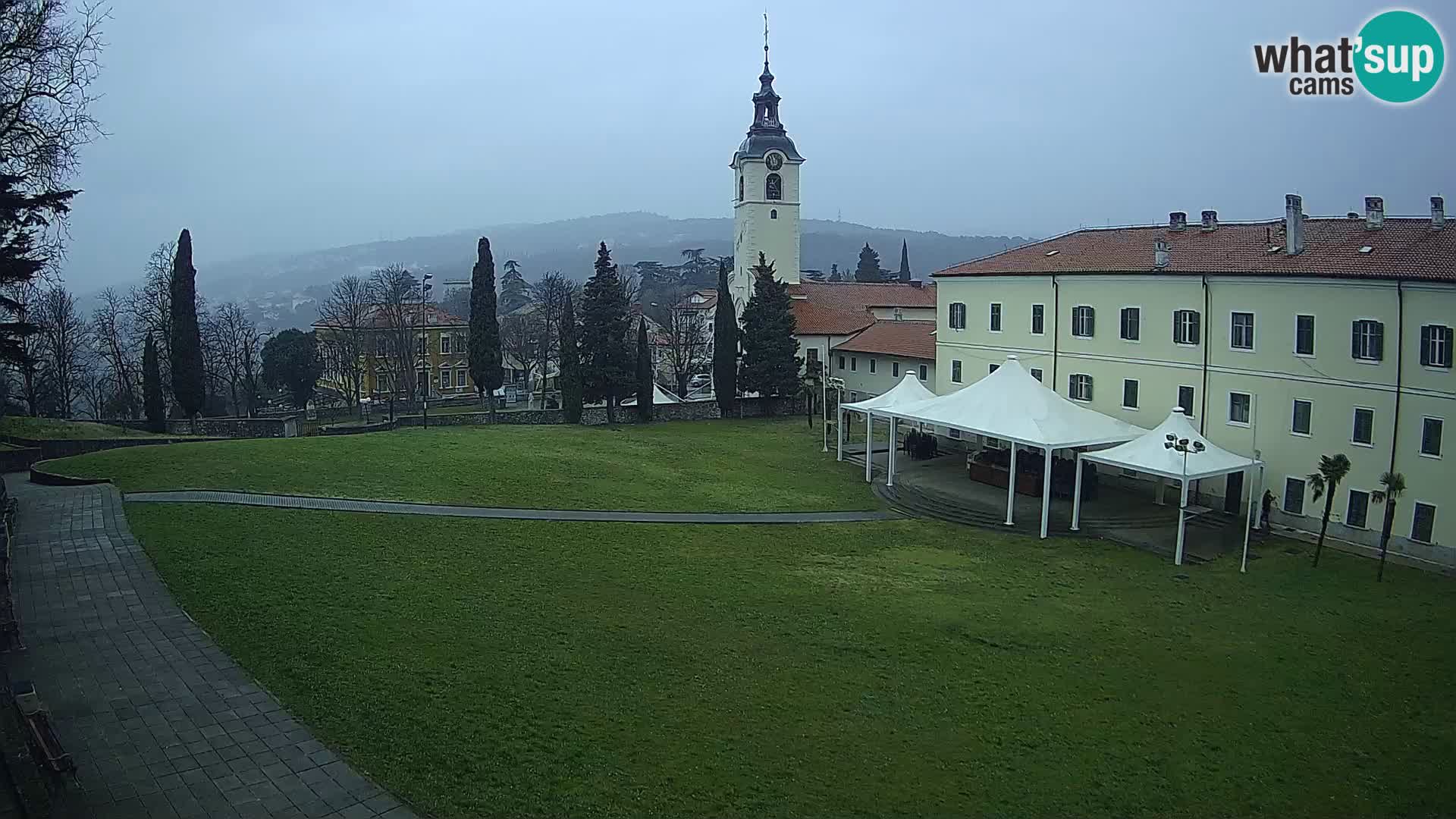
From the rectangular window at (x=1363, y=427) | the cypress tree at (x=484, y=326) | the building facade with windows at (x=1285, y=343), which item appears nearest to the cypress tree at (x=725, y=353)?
the cypress tree at (x=484, y=326)

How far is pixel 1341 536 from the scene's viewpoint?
69.9 ft

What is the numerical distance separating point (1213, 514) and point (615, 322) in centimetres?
2385

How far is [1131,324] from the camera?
85.8ft

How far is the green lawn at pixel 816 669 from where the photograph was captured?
10000 mm

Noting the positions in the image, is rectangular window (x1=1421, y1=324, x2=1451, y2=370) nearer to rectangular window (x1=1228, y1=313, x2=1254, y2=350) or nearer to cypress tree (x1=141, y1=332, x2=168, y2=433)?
rectangular window (x1=1228, y1=313, x2=1254, y2=350)

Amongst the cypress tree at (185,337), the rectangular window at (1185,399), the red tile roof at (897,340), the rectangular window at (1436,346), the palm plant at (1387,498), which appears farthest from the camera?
the red tile roof at (897,340)

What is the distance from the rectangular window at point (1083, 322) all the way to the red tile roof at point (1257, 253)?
1.14 meters

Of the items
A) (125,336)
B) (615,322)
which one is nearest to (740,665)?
(615,322)

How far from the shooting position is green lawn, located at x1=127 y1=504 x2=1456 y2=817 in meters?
10.0

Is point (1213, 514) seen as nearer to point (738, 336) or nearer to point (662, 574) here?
point (662, 574)

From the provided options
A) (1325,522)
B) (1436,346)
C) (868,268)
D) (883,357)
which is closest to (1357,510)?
(1325,522)

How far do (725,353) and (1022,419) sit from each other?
65.3 feet

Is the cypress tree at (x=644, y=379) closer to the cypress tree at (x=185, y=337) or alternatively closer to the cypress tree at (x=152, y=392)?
the cypress tree at (x=185, y=337)

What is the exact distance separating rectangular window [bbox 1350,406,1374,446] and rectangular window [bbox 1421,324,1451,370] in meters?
1.50
